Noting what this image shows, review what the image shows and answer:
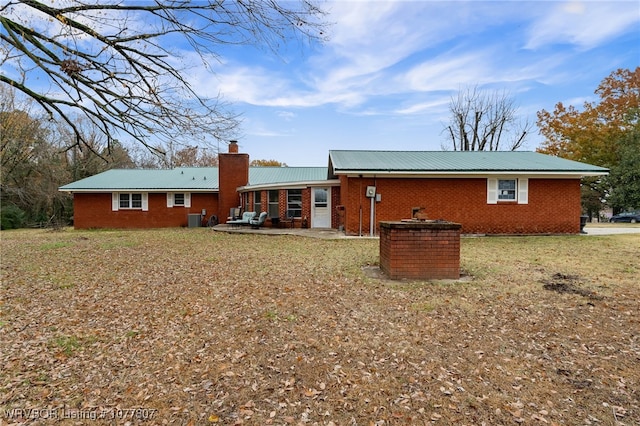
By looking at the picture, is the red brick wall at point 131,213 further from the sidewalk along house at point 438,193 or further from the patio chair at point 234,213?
the sidewalk along house at point 438,193

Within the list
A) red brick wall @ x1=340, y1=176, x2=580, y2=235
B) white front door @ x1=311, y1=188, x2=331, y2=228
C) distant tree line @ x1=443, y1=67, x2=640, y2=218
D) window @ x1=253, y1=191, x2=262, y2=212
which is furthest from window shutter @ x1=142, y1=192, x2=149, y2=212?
distant tree line @ x1=443, y1=67, x2=640, y2=218

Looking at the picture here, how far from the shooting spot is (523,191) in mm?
13812

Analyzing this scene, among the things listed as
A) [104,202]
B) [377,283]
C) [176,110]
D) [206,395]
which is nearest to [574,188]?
[377,283]

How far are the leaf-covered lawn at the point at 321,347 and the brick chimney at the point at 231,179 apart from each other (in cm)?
1337

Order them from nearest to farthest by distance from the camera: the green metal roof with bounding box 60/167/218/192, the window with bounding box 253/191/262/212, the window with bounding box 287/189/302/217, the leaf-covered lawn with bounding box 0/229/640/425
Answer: the leaf-covered lawn with bounding box 0/229/640/425 → the window with bounding box 287/189/302/217 → the window with bounding box 253/191/262/212 → the green metal roof with bounding box 60/167/218/192

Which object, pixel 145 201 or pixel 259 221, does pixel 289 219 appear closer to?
pixel 259 221

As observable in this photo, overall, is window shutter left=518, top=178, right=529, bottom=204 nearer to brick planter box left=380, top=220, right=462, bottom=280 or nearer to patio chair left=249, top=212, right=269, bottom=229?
brick planter box left=380, top=220, right=462, bottom=280

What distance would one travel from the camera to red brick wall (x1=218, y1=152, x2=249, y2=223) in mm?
20453

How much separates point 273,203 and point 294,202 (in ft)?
4.06

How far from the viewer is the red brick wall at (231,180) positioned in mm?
20453

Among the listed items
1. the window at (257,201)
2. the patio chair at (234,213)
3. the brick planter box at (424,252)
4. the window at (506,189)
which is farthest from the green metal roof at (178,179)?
the brick planter box at (424,252)

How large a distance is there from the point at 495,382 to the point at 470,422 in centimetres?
67

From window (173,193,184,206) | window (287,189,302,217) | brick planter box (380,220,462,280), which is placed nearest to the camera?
brick planter box (380,220,462,280)

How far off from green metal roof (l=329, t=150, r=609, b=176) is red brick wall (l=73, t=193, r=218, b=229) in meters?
10.2
